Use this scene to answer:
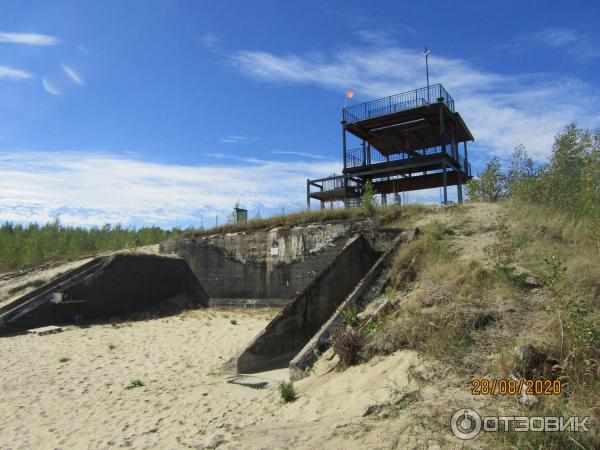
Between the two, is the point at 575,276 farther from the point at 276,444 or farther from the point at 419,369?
the point at 276,444

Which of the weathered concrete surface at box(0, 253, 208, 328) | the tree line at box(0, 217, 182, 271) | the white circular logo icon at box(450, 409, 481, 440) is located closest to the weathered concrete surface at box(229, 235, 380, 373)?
the white circular logo icon at box(450, 409, 481, 440)

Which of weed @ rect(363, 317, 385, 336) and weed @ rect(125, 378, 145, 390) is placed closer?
weed @ rect(363, 317, 385, 336)

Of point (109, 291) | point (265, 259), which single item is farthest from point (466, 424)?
point (109, 291)

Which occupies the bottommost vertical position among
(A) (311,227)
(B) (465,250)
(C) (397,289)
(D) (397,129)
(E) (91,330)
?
(E) (91,330)

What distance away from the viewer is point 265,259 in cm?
1488

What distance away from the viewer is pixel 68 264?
1842 cm

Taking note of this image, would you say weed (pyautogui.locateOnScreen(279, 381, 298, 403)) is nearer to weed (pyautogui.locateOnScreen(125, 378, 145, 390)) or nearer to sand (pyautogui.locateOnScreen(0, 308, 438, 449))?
sand (pyautogui.locateOnScreen(0, 308, 438, 449))

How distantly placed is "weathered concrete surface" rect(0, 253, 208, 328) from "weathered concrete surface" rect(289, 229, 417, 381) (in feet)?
30.9

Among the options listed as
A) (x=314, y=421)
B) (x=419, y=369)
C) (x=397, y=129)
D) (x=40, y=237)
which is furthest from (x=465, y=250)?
(x=40, y=237)

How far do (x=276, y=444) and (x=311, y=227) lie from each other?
1009cm

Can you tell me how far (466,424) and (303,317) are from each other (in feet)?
16.0

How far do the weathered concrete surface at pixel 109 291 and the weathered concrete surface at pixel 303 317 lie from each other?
835 cm

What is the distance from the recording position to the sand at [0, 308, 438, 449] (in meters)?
4.58
